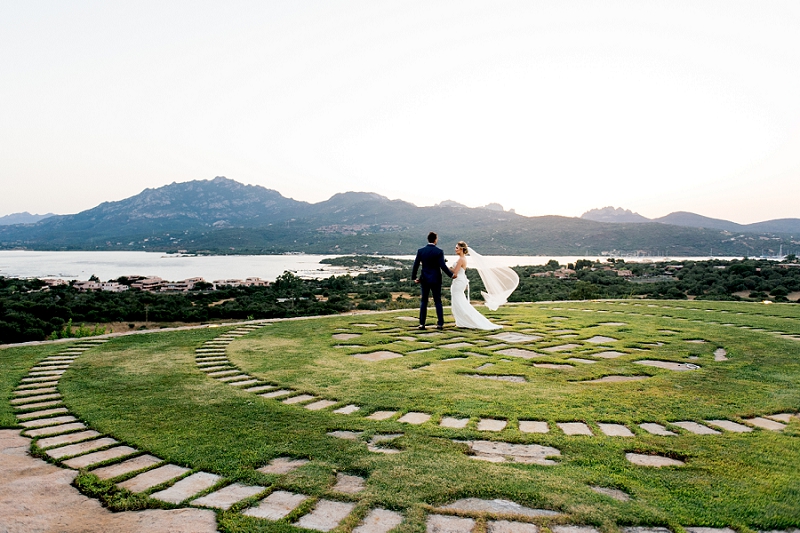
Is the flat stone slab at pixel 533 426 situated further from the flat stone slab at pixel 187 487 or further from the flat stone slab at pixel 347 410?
the flat stone slab at pixel 187 487

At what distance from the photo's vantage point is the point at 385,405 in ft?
16.0

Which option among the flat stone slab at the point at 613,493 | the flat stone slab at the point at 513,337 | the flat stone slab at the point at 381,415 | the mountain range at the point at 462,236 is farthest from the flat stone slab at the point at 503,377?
the mountain range at the point at 462,236

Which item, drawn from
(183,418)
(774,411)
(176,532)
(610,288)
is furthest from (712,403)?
(610,288)

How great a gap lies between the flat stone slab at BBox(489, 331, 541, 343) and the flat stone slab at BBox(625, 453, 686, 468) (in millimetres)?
5302

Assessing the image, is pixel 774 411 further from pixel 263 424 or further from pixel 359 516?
pixel 263 424

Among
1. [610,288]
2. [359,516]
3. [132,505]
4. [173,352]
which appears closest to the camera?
[359,516]

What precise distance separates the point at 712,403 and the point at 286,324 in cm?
911

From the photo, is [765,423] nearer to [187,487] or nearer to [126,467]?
[187,487]

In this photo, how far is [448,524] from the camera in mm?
2559

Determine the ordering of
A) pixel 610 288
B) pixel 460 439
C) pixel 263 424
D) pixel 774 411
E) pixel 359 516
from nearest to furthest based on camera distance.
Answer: pixel 359 516 < pixel 460 439 < pixel 263 424 < pixel 774 411 < pixel 610 288

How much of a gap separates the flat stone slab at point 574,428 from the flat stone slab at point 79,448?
3.91m

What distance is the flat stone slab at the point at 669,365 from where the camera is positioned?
21.8ft

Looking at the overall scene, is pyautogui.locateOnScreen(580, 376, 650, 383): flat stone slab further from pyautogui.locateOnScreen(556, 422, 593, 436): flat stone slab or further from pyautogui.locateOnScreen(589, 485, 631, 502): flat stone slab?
pyautogui.locateOnScreen(589, 485, 631, 502): flat stone slab

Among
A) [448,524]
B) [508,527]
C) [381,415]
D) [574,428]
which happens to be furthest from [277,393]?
[508,527]
